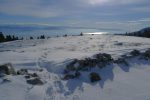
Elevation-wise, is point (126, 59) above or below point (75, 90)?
above

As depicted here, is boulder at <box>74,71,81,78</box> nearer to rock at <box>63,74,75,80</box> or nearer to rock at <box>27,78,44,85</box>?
rock at <box>63,74,75,80</box>

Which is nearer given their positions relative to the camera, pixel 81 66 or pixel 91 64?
pixel 81 66

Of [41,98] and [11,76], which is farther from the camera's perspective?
[11,76]

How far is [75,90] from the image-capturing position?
41.7 feet

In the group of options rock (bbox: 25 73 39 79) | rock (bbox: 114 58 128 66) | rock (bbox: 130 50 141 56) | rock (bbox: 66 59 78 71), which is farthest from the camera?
rock (bbox: 130 50 141 56)

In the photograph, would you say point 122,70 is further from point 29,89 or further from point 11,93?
point 11,93

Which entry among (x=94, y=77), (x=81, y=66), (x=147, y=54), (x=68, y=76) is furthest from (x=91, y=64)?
(x=147, y=54)

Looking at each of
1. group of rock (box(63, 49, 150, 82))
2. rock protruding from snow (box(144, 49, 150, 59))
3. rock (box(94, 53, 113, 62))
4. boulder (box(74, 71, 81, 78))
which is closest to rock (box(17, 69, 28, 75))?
group of rock (box(63, 49, 150, 82))

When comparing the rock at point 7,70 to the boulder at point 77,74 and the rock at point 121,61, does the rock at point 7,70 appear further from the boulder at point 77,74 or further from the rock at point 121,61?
the rock at point 121,61

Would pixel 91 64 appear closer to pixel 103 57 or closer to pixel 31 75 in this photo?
pixel 103 57

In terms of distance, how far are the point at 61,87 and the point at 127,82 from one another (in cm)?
362

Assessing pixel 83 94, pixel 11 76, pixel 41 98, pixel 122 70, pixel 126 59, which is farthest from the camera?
pixel 126 59

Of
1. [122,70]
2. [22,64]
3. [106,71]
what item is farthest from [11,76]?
[122,70]

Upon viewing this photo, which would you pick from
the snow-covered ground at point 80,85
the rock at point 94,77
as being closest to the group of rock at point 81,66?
the rock at point 94,77
